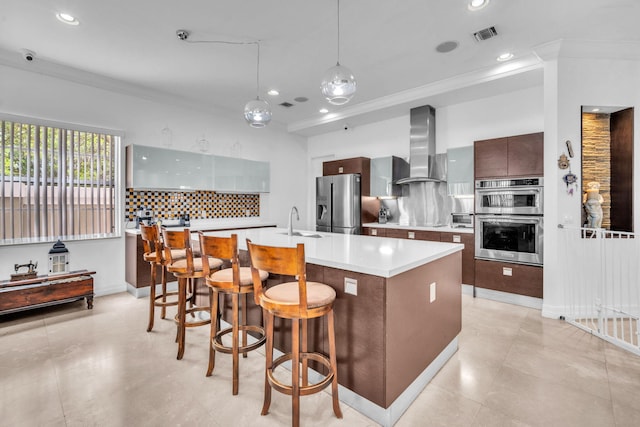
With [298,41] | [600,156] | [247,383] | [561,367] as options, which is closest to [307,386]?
[247,383]

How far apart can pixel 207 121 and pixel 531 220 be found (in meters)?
5.04

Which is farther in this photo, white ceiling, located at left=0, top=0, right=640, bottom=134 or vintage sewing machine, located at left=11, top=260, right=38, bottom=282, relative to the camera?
vintage sewing machine, located at left=11, top=260, right=38, bottom=282

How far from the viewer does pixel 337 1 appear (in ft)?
8.28

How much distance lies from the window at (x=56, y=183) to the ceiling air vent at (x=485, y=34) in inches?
185

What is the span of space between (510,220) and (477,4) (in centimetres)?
243

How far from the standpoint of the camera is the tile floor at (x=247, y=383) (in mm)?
1727

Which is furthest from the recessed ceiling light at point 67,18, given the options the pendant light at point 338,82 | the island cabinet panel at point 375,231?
the island cabinet panel at point 375,231

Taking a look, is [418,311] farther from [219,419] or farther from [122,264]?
[122,264]

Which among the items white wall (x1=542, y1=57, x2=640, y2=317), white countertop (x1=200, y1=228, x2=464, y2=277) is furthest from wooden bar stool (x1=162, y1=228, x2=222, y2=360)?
white wall (x1=542, y1=57, x2=640, y2=317)

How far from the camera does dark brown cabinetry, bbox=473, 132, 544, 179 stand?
139 inches

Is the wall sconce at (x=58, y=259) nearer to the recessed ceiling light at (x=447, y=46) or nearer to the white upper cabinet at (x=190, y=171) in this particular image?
the white upper cabinet at (x=190, y=171)

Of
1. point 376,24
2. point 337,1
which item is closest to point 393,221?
point 376,24

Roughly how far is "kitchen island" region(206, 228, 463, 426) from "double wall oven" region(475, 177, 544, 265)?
6.98 ft

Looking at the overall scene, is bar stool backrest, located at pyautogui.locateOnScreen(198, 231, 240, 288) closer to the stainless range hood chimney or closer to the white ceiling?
the white ceiling
